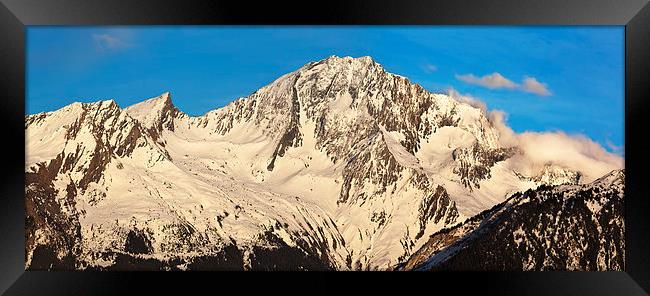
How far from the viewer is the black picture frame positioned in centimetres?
762

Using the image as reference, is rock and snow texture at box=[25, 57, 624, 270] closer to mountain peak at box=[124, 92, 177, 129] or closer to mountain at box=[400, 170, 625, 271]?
mountain peak at box=[124, 92, 177, 129]

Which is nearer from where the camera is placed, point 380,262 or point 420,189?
point 380,262

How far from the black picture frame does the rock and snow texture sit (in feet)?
4.23

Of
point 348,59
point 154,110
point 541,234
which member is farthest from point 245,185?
point 541,234

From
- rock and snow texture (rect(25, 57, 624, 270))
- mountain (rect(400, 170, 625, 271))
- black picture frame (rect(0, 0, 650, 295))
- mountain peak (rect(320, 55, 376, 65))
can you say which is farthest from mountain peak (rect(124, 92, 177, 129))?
mountain (rect(400, 170, 625, 271))

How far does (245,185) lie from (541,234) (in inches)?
197

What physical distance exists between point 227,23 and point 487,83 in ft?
14.5

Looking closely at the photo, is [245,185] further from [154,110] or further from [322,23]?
[322,23]

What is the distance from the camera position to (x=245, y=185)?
13.0m

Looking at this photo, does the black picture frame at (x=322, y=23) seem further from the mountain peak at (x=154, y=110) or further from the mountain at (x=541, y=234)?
the mountain peak at (x=154, y=110)

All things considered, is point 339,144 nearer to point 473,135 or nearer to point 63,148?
point 473,135

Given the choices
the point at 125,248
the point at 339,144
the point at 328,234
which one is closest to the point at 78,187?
the point at 125,248

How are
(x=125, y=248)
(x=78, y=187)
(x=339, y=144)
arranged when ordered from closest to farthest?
(x=125, y=248), (x=78, y=187), (x=339, y=144)
